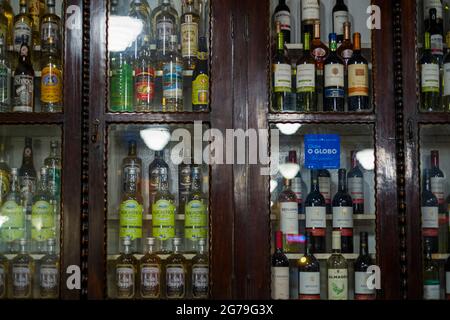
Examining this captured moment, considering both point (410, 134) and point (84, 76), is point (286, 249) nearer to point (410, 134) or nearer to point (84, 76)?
point (410, 134)

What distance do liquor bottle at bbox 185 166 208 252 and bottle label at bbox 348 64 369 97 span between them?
51cm

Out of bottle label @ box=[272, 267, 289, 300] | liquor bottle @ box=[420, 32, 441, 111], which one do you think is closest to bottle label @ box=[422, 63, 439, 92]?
liquor bottle @ box=[420, 32, 441, 111]

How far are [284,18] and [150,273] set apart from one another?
845 mm

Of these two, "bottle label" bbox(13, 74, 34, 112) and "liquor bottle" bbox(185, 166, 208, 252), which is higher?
"bottle label" bbox(13, 74, 34, 112)

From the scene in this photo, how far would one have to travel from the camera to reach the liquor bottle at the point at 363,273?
2.31 m

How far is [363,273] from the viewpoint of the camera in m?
2.32

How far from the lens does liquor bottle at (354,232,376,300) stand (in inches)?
91.0

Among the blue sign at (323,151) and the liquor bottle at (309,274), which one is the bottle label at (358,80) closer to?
the blue sign at (323,151)

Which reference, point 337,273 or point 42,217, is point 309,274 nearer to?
point 337,273

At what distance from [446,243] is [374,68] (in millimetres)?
541

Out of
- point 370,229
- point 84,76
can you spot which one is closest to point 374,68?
point 370,229

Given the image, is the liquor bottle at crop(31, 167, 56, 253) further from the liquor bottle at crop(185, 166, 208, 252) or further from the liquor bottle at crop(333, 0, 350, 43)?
the liquor bottle at crop(333, 0, 350, 43)

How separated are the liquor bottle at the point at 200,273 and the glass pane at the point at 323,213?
19cm

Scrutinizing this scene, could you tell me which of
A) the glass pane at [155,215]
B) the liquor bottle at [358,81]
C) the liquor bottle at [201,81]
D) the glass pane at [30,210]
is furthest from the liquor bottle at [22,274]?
the liquor bottle at [358,81]
